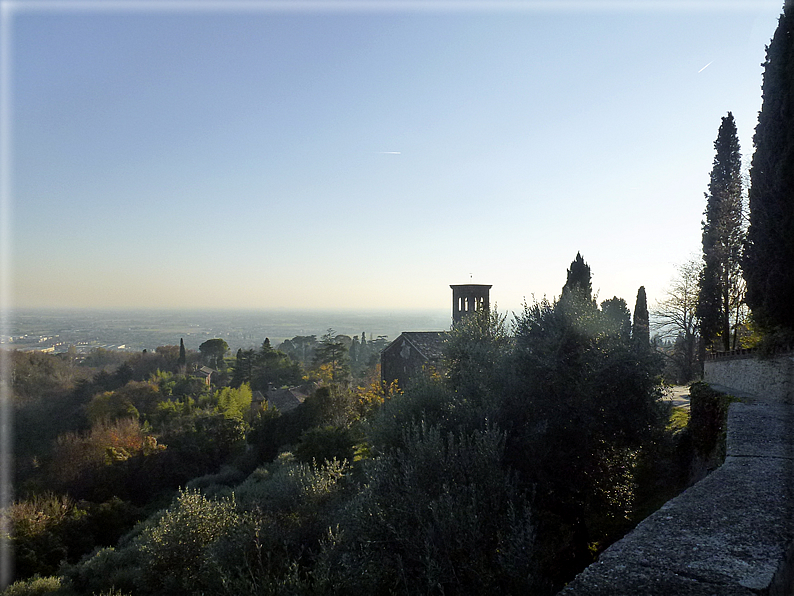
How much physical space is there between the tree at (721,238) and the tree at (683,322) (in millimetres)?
7584

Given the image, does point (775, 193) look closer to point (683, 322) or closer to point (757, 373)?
point (757, 373)

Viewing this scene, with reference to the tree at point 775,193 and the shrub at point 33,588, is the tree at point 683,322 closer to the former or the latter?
the tree at point 775,193

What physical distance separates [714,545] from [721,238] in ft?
72.0

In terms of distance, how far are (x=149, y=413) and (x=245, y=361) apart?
1537cm

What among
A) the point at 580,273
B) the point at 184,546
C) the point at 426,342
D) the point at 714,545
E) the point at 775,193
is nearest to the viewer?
the point at 714,545

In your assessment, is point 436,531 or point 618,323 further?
point 618,323

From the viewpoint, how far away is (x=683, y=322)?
30.6m

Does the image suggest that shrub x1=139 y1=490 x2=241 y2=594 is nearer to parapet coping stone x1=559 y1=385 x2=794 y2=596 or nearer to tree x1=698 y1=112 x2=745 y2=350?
parapet coping stone x1=559 y1=385 x2=794 y2=596

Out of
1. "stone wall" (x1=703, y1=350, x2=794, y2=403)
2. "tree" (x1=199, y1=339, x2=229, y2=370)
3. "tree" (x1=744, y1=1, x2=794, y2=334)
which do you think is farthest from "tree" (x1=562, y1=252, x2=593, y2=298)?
"tree" (x1=199, y1=339, x2=229, y2=370)

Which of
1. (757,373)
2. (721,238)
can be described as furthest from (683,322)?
(757,373)

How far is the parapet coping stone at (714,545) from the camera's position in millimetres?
2729

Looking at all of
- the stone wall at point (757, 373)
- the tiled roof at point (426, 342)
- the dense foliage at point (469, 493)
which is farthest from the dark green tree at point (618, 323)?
the tiled roof at point (426, 342)

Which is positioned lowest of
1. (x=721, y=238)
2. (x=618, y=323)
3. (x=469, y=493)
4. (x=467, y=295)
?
(x=469, y=493)

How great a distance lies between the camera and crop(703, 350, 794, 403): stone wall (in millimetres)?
9180
